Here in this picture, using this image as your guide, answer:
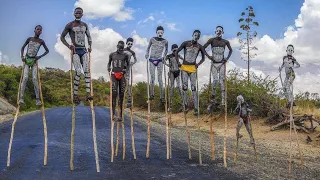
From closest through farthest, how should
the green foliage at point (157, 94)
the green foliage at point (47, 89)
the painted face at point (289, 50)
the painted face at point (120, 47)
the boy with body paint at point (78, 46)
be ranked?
the boy with body paint at point (78, 46)
the painted face at point (289, 50)
the painted face at point (120, 47)
the green foliage at point (157, 94)
the green foliage at point (47, 89)

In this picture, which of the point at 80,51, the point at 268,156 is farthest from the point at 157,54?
the point at 268,156

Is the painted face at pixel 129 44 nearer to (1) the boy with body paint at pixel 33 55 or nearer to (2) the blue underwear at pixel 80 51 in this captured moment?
(1) the boy with body paint at pixel 33 55

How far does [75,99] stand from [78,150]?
6.33 m

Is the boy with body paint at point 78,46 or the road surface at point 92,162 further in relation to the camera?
the road surface at point 92,162

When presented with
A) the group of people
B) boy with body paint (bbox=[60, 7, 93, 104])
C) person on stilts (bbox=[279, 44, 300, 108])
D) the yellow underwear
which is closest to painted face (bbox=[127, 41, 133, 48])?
the group of people

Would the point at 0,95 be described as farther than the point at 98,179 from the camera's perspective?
Yes

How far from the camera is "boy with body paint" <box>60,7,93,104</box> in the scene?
42.7 ft

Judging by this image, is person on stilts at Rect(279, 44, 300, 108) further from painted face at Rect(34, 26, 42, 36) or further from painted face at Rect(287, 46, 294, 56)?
painted face at Rect(34, 26, 42, 36)

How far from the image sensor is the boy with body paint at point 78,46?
13.0 meters

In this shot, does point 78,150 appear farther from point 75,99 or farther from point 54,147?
point 75,99

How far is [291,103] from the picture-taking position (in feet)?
50.9

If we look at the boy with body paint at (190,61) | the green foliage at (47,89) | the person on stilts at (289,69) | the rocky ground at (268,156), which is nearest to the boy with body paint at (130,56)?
the boy with body paint at (190,61)

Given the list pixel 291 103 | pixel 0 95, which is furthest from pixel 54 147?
pixel 0 95

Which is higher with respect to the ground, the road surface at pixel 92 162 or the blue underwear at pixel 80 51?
the blue underwear at pixel 80 51
